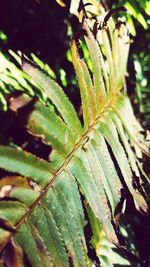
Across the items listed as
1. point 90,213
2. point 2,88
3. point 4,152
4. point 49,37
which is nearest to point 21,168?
point 4,152

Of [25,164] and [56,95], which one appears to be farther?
[56,95]

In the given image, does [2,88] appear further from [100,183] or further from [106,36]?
[100,183]

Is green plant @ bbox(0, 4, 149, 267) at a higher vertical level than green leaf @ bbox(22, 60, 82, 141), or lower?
lower

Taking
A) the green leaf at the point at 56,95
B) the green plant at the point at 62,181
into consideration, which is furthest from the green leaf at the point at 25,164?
the green leaf at the point at 56,95

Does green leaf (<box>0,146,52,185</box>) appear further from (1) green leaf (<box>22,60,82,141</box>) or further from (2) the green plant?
(1) green leaf (<box>22,60,82,141</box>)

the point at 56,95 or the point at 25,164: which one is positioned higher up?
the point at 56,95

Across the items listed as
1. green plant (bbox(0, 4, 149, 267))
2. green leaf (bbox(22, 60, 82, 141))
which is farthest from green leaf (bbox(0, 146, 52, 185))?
green leaf (bbox(22, 60, 82, 141))

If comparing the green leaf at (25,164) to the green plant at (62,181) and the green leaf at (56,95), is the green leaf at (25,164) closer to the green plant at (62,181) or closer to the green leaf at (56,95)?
the green plant at (62,181)

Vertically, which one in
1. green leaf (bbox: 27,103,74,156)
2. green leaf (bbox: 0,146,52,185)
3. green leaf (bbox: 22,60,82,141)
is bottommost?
green leaf (bbox: 0,146,52,185)

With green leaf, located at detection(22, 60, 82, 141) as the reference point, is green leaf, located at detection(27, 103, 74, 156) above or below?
below
